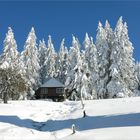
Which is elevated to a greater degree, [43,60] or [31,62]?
[43,60]

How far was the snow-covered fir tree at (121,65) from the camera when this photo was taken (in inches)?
2276

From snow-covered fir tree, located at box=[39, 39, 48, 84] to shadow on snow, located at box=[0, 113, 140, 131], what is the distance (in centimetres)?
5906

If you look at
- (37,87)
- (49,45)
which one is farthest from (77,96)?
(49,45)

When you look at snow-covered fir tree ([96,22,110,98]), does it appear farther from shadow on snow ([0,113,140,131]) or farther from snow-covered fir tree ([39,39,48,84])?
shadow on snow ([0,113,140,131])

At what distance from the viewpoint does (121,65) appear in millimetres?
59250

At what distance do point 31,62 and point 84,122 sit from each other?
51.2 metres

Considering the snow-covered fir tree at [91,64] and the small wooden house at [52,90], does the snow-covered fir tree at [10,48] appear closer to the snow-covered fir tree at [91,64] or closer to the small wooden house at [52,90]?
the small wooden house at [52,90]

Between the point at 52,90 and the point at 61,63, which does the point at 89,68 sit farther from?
the point at 61,63

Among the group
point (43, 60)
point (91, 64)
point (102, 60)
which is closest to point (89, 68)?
point (91, 64)

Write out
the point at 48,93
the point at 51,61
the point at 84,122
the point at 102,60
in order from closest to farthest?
1. the point at 84,122
2. the point at 102,60
3. the point at 48,93
4. the point at 51,61

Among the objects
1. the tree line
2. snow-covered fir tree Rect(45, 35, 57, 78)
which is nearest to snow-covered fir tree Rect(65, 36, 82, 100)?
the tree line

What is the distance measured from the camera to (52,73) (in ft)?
289

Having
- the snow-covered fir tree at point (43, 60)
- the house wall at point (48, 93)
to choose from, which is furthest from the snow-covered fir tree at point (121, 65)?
the snow-covered fir tree at point (43, 60)

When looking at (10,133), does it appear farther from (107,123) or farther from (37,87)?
(37,87)
